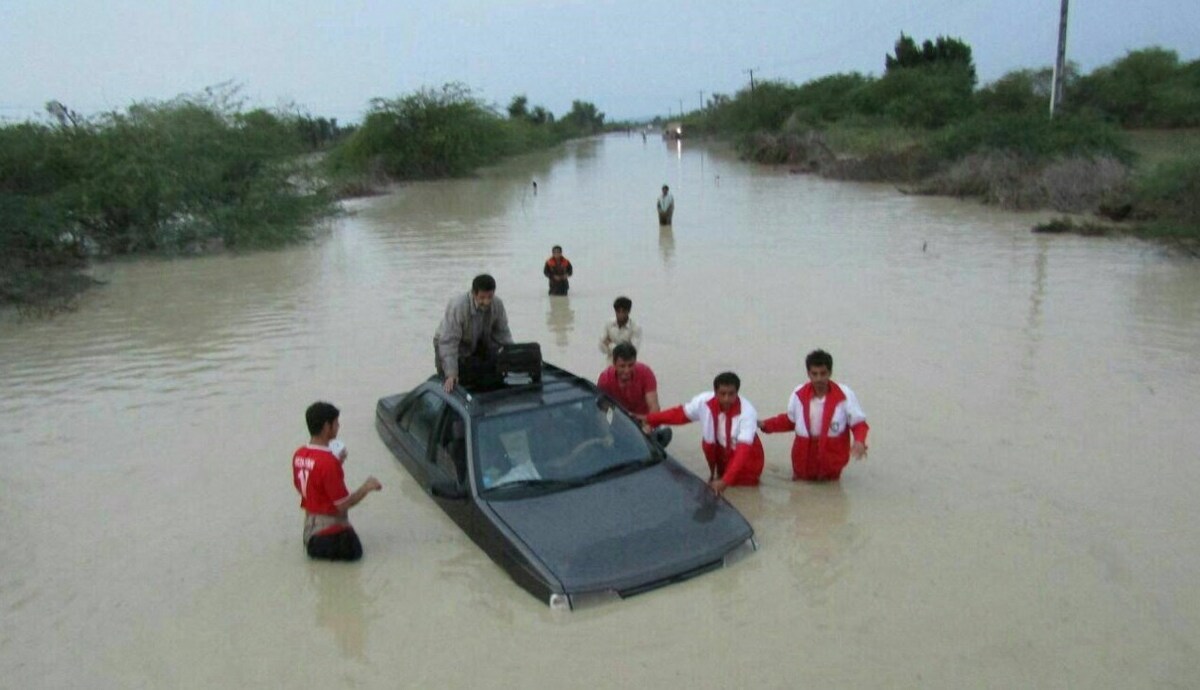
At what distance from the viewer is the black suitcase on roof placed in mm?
6777

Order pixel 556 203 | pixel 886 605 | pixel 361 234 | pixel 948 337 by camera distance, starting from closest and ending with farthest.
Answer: pixel 886 605 < pixel 948 337 < pixel 361 234 < pixel 556 203

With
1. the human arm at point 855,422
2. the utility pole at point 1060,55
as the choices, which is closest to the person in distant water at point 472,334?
the human arm at point 855,422

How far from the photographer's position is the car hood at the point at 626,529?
17.3ft

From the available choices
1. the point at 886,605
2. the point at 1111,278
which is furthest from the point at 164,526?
the point at 1111,278

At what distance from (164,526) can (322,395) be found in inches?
138

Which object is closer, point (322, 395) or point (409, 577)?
point (409, 577)

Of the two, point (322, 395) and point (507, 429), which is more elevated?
point (507, 429)

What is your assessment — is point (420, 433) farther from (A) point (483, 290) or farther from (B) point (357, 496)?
(B) point (357, 496)

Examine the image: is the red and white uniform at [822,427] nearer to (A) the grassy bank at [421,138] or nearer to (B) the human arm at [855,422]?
(B) the human arm at [855,422]

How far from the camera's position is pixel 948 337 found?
11.9 m

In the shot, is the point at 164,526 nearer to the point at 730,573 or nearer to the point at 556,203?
the point at 730,573

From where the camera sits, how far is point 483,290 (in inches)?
Answer: 299

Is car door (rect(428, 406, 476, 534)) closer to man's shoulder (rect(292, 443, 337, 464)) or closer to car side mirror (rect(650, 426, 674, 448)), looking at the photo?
man's shoulder (rect(292, 443, 337, 464))

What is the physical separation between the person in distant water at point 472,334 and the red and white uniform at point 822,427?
228cm
